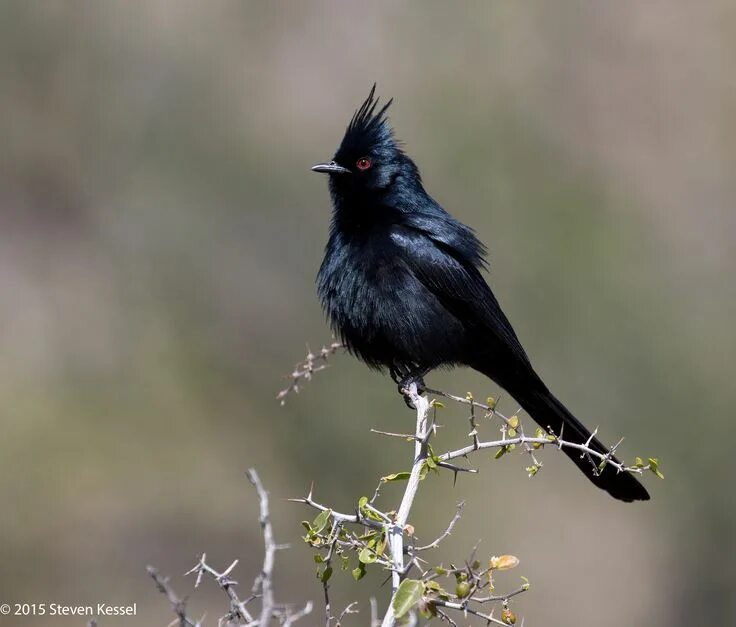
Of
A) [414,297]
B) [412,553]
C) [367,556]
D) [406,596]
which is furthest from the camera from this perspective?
[414,297]

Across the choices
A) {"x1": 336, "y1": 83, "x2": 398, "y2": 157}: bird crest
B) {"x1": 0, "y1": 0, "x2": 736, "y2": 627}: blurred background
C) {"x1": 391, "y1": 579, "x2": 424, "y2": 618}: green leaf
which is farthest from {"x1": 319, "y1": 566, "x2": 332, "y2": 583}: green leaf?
{"x1": 0, "y1": 0, "x2": 736, "y2": 627}: blurred background

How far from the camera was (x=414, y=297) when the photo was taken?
582 cm

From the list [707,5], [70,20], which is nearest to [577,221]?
[707,5]

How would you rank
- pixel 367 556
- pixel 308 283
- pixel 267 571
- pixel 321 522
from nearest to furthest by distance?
pixel 267 571, pixel 367 556, pixel 321 522, pixel 308 283

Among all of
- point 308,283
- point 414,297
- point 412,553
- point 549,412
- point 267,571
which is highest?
point 308,283

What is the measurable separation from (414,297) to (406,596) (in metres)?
2.96

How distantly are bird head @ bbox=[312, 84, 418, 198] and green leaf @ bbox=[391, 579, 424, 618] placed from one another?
3639 millimetres

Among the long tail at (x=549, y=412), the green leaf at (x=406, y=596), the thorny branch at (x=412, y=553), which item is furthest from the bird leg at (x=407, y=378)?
the green leaf at (x=406, y=596)

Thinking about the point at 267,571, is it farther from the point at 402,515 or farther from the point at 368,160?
the point at 368,160

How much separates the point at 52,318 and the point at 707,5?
10.9m

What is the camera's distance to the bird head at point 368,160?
642 cm

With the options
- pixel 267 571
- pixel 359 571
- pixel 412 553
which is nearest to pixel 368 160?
pixel 359 571

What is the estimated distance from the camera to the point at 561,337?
12.7 meters

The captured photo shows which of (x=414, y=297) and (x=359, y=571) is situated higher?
(x=414, y=297)
